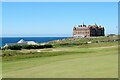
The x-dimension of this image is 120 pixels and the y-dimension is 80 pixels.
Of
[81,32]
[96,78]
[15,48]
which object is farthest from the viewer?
[81,32]

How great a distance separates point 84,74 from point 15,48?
46968mm

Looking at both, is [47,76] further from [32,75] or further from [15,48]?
[15,48]

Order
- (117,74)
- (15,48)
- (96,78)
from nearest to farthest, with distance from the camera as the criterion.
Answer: (96,78)
(117,74)
(15,48)

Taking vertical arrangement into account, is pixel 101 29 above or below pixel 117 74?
above

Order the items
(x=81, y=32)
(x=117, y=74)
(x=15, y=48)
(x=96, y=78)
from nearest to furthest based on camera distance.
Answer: (x=96, y=78) < (x=117, y=74) < (x=15, y=48) < (x=81, y=32)

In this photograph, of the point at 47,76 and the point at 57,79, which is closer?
the point at 57,79

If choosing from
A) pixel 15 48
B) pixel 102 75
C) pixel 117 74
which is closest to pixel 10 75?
pixel 102 75

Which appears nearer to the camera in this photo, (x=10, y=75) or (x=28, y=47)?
(x=10, y=75)

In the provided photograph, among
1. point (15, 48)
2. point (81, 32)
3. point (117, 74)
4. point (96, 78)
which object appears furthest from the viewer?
point (81, 32)

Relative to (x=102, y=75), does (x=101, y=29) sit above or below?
above

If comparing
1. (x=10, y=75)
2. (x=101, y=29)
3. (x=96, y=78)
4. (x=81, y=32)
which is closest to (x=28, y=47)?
(x=10, y=75)

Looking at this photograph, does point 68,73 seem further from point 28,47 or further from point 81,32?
point 81,32

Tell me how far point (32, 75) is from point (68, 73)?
375 centimetres

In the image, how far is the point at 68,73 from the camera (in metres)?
21.7
